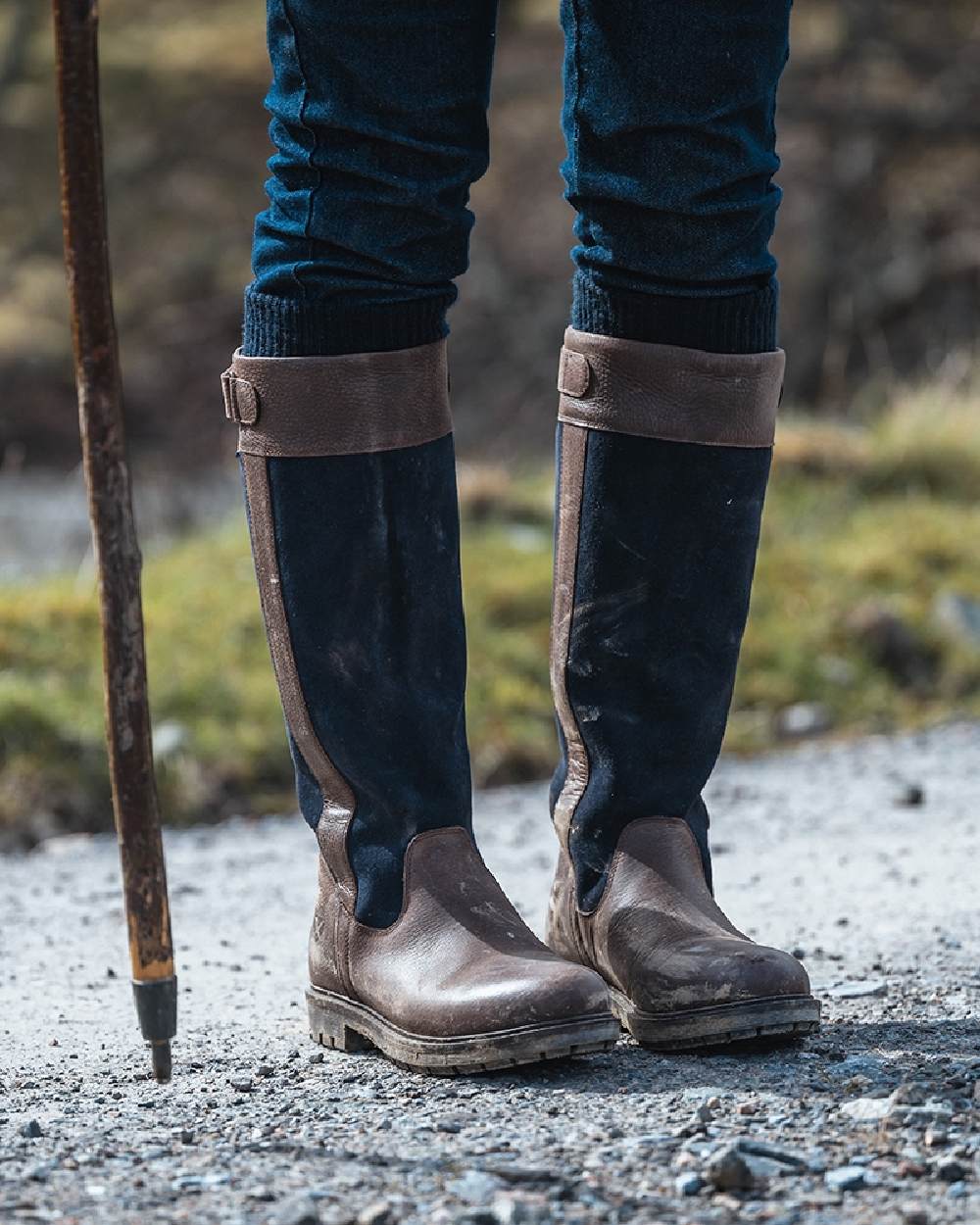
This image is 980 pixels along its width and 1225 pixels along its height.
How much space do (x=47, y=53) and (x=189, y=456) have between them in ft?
19.8

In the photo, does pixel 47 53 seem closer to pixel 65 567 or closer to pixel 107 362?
pixel 65 567

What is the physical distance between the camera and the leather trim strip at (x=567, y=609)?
1.88 meters

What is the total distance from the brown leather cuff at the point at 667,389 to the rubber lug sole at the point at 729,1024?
1.97 ft

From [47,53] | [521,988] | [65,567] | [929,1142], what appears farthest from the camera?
[47,53]

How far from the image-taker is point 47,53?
13.8m

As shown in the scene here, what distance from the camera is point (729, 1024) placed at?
1730 millimetres

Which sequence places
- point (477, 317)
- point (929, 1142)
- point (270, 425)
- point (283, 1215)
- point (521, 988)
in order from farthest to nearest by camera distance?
point (477, 317) → point (270, 425) → point (521, 988) → point (929, 1142) → point (283, 1215)

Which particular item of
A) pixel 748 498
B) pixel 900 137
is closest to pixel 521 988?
pixel 748 498

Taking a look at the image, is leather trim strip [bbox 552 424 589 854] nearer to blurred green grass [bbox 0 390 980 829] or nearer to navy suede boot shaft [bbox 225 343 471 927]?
navy suede boot shaft [bbox 225 343 471 927]

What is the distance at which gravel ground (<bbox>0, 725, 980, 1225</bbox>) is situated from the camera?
1384 mm


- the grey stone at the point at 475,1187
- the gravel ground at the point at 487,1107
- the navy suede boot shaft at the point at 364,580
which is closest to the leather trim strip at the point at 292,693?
the navy suede boot shaft at the point at 364,580

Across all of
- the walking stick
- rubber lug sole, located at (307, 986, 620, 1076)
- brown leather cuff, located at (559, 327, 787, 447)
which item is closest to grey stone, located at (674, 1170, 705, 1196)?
rubber lug sole, located at (307, 986, 620, 1076)

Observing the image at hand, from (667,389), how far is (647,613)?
25cm

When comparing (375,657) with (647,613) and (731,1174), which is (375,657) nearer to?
(647,613)
